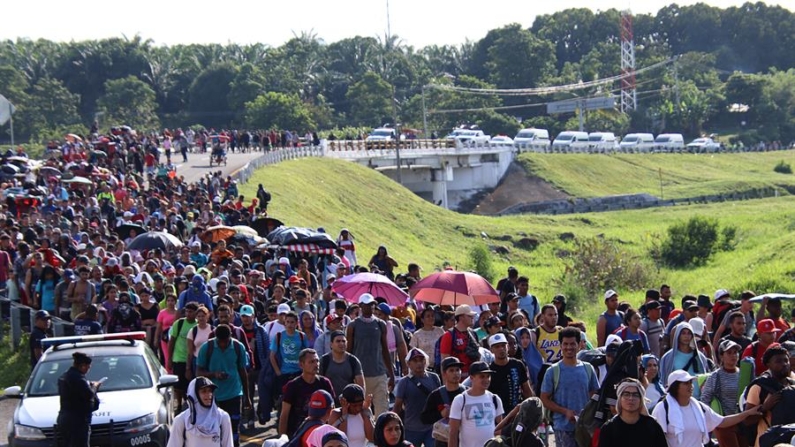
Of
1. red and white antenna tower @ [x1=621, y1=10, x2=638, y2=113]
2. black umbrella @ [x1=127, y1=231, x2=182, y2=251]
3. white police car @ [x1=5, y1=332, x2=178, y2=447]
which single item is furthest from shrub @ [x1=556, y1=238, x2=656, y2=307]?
red and white antenna tower @ [x1=621, y1=10, x2=638, y2=113]

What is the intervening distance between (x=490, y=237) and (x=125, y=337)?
4521 cm

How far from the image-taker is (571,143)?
92.4 metres

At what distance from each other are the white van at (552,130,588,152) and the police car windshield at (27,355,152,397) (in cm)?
7805

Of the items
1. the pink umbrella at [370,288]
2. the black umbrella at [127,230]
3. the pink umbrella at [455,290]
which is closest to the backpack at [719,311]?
the pink umbrella at [455,290]

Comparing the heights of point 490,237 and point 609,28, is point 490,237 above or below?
below

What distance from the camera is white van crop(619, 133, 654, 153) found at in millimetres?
95438

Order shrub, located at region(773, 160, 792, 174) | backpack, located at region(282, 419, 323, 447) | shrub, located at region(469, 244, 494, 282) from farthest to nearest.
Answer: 1. shrub, located at region(773, 160, 792, 174)
2. shrub, located at region(469, 244, 494, 282)
3. backpack, located at region(282, 419, 323, 447)

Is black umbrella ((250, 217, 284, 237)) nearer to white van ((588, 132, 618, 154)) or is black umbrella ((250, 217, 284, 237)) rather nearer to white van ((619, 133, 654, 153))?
white van ((588, 132, 618, 154))

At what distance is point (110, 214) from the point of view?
28203 mm

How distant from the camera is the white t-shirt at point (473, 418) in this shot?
30.5ft

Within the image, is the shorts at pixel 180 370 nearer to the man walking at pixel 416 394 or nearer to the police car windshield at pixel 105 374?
the police car windshield at pixel 105 374

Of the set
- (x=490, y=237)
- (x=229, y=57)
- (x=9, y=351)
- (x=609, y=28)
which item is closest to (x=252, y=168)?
(x=490, y=237)

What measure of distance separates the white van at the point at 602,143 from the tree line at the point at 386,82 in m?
12.9

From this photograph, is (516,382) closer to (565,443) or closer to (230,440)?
(565,443)
